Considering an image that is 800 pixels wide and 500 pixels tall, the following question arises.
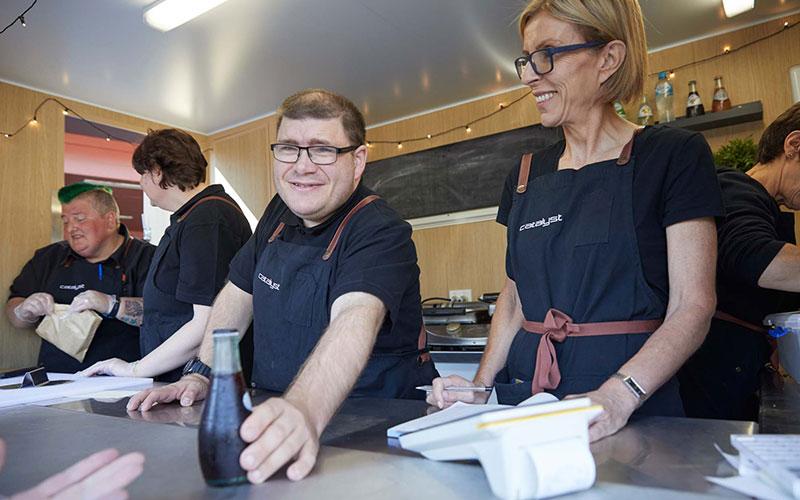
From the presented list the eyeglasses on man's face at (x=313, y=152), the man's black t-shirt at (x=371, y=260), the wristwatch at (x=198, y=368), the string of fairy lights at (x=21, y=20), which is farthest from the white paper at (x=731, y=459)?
the string of fairy lights at (x=21, y=20)

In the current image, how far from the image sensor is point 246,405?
0.62 meters

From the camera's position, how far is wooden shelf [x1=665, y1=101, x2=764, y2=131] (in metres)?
2.97

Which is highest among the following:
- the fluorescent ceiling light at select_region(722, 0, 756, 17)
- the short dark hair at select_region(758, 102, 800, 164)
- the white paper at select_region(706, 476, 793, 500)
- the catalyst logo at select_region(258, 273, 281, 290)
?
the fluorescent ceiling light at select_region(722, 0, 756, 17)

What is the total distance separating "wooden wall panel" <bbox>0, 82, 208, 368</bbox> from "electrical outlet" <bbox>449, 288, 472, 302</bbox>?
253 centimetres

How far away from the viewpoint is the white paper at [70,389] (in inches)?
56.1

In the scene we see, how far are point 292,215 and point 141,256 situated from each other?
1613 mm

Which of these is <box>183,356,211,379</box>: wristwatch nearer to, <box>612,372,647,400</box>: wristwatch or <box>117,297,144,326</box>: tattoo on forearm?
<box>612,372,647,400</box>: wristwatch

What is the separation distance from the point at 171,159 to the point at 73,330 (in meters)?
0.91

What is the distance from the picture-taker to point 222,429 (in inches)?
24.0

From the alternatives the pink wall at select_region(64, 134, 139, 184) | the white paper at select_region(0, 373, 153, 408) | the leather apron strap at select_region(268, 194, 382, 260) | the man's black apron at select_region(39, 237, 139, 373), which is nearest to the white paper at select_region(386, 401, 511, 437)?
the leather apron strap at select_region(268, 194, 382, 260)

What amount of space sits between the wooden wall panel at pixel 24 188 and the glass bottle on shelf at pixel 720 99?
3803mm

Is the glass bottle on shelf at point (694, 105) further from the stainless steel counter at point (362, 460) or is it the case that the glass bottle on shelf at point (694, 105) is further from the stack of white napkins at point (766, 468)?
the stack of white napkins at point (766, 468)

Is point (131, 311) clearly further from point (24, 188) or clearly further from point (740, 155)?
point (740, 155)

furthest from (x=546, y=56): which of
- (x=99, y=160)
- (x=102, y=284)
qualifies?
(x=99, y=160)
